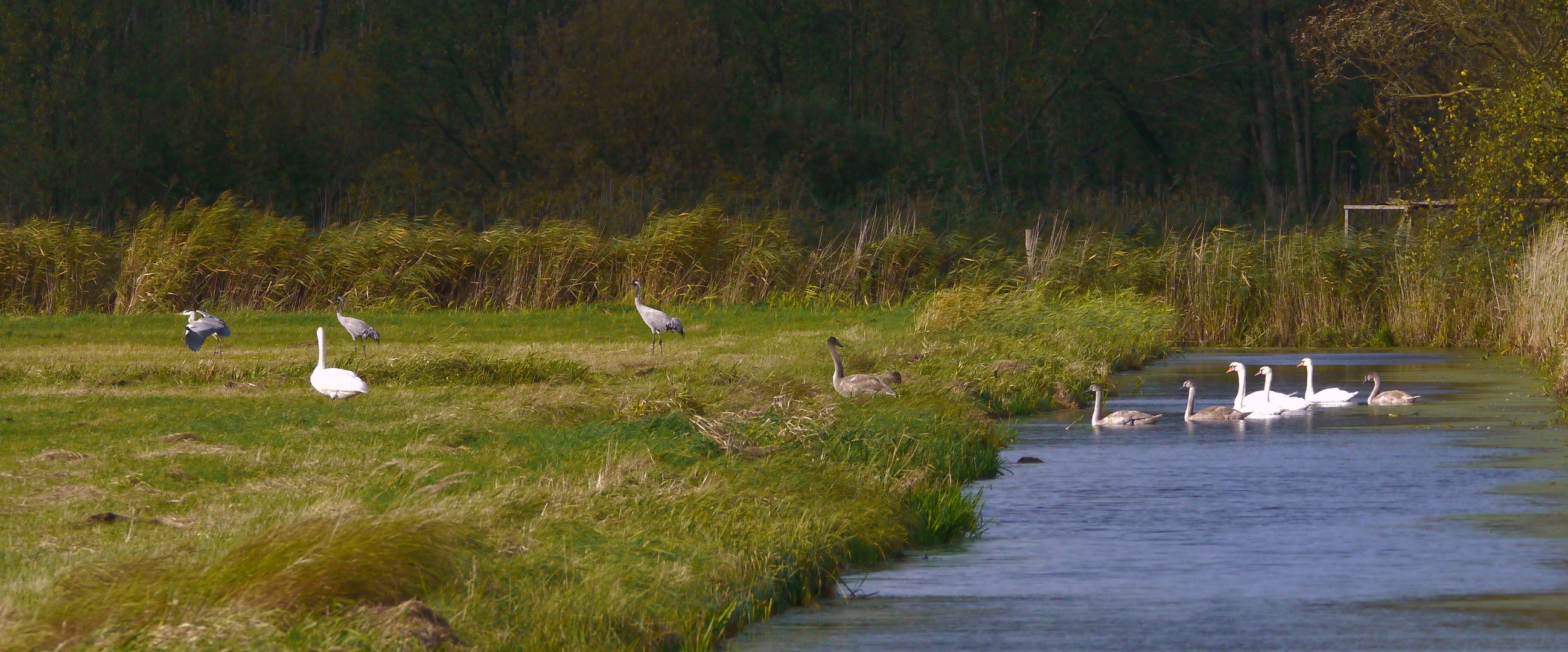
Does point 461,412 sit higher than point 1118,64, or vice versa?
point 1118,64

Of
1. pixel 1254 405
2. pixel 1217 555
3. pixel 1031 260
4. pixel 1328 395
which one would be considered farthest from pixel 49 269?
pixel 1217 555

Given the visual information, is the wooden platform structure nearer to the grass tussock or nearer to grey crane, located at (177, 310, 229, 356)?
grey crane, located at (177, 310, 229, 356)

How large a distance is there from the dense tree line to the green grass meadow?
2556 centimetres

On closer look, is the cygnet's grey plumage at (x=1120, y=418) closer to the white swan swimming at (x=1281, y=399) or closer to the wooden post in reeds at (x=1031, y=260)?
the white swan swimming at (x=1281, y=399)

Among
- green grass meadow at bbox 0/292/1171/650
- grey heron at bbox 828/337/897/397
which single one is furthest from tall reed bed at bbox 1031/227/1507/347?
grey heron at bbox 828/337/897/397

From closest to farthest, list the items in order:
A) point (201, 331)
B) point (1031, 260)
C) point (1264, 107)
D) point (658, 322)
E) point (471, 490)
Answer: point (471, 490) → point (201, 331) → point (658, 322) → point (1031, 260) → point (1264, 107)

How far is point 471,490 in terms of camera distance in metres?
10.5

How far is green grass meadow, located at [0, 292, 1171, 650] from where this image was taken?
23.5ft

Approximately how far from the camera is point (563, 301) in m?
34.6

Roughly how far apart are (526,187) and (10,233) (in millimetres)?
24776

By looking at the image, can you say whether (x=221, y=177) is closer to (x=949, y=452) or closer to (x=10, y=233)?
(x=10, y=233)

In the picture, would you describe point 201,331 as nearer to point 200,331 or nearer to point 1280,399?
point 200,331

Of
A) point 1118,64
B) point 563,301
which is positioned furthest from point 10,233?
point 1118,64

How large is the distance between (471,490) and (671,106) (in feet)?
154
